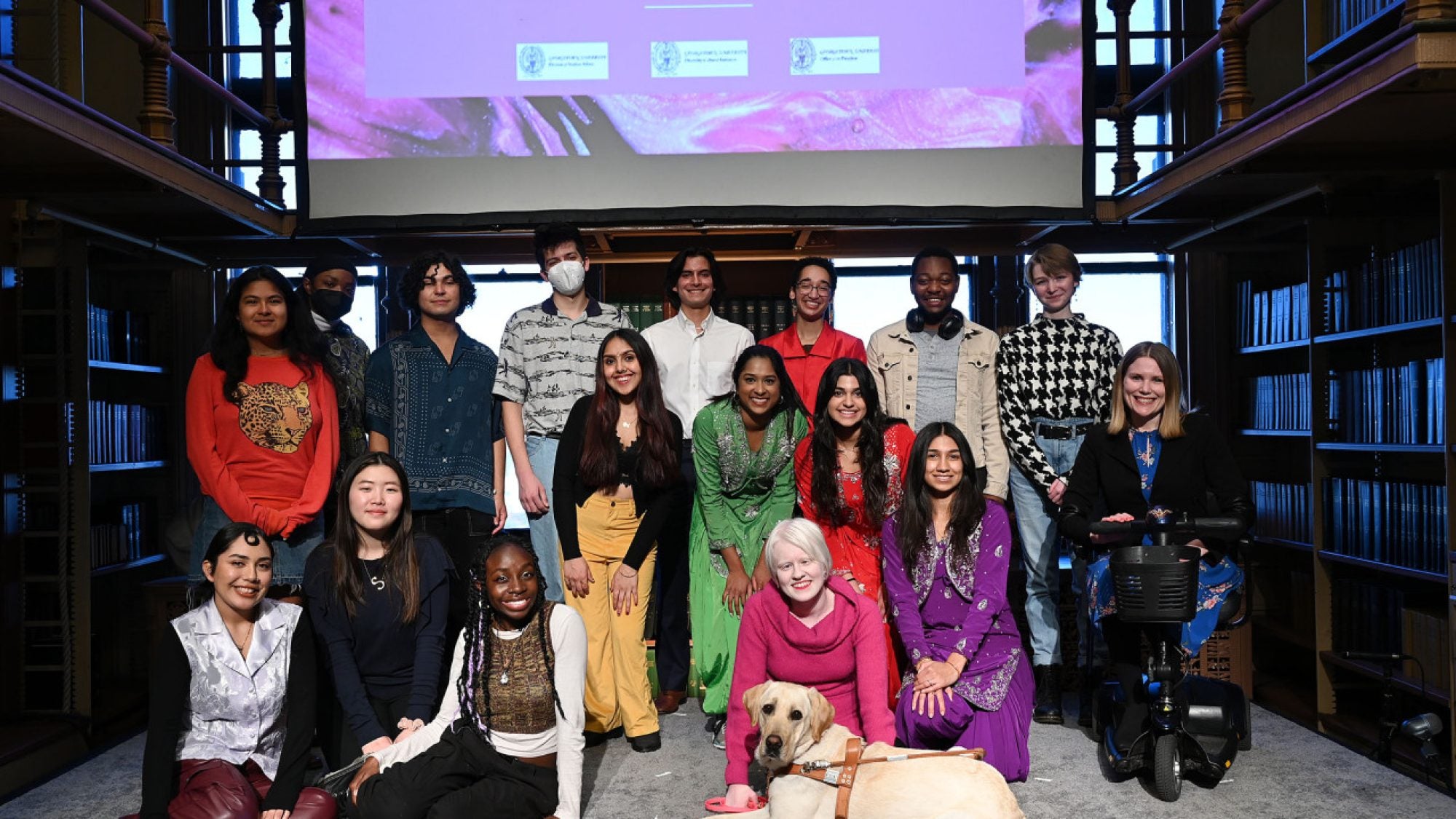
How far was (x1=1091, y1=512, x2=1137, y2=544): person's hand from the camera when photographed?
3.18 m

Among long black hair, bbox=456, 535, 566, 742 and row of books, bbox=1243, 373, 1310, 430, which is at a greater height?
row of books, bbox=1243, 373, 1310, 430

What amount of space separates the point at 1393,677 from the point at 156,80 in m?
5.05

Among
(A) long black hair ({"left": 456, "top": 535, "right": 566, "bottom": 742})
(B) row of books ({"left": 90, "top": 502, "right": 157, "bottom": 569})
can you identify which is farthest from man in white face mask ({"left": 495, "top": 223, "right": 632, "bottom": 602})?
(B) row of books ({"left": 90, "top": 502, "right": 157, "bottom": 569})

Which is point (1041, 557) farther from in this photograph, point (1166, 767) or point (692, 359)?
point (692, 359)

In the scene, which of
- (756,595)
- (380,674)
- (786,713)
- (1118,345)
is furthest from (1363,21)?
(380,674)

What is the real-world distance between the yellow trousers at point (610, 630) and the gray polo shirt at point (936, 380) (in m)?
1.14

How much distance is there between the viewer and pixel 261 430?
11.8ft

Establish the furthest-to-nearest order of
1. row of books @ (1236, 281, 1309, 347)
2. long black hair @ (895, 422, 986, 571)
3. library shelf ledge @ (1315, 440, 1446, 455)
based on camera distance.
→ row of books @ (1236, 281, 1309, 347), library shelf ledge @ (1315, 440, 1446, 455), long black hair @ (895, 422, 986, 571)

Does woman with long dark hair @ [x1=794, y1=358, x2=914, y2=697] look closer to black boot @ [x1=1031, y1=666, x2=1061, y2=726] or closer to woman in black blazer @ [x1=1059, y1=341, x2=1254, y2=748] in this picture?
woman in black blazer @ [x1=1059, y1=341, x2=1254, y2=748]

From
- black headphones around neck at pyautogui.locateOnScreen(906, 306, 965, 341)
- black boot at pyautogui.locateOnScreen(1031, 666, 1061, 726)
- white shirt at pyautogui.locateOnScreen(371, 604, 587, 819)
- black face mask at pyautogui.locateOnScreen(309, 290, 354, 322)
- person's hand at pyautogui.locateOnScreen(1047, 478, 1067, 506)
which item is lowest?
black boot at pyautogui.locateOnScreen(1031, 666, 1061, 726)

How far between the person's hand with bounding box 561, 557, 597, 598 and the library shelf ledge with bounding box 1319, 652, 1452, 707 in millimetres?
2628

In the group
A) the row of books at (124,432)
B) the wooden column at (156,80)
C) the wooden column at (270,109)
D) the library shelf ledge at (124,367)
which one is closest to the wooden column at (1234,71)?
the wooden column at (156,80)

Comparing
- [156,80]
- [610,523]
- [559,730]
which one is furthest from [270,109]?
[559,730]

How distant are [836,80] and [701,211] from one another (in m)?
0.83
